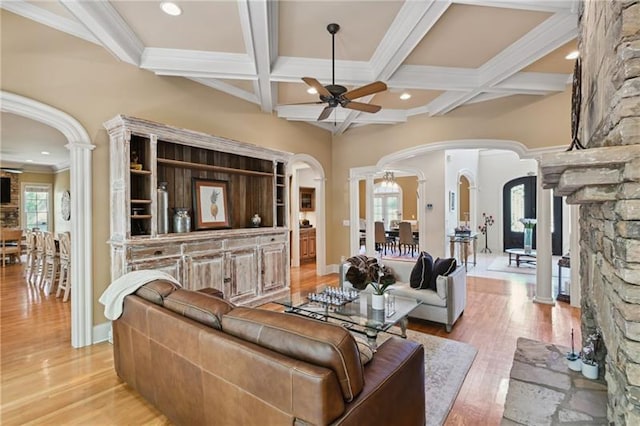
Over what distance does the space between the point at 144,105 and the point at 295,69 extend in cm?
192

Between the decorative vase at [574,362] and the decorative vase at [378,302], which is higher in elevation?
the decorative vase at [378,302]

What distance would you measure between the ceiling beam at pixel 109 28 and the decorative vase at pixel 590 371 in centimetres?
509

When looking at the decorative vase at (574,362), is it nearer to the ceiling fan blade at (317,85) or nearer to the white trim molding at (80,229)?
the ceiling fan blade at (317,85)

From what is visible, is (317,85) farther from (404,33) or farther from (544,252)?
(544,252)

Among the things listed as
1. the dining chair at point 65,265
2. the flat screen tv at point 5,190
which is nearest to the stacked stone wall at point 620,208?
the dining chair at point 65,265

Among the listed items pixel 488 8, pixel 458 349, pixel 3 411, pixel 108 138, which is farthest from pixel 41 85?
pixel 458 349

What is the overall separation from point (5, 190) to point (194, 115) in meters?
8.43

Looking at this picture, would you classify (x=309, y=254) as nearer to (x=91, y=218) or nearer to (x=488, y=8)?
(x=91, y=218)

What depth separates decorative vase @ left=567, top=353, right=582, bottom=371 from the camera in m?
2.61

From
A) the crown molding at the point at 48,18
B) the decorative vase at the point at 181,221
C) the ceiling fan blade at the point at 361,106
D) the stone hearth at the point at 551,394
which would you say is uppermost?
the crown molding at the point at 48,18

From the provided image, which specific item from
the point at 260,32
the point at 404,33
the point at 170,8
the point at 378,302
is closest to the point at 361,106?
the point at 404,33

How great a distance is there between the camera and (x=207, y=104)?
4551 mm

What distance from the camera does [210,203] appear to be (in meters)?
4.40

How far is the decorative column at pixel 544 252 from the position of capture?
4699 millimetres
